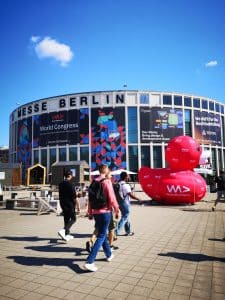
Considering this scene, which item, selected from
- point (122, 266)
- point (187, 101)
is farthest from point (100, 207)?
point (187, 101)

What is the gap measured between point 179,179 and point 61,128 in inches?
1747

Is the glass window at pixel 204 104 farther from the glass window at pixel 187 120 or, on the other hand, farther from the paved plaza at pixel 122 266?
the paved plaza at pixel 122 266

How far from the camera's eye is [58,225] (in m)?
9.19

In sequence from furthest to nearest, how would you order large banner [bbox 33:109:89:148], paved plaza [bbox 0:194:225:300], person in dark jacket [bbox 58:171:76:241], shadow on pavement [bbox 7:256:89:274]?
1. large banner [bbox 33:109:89:148]
2. person in dark jacket [bbox 58:171:76:241]
3. shadow on pavement [bbox 7:256:89:274]
4. paved plaza [bbox 0:194:225:300]

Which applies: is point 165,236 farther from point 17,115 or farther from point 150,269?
point 17,115

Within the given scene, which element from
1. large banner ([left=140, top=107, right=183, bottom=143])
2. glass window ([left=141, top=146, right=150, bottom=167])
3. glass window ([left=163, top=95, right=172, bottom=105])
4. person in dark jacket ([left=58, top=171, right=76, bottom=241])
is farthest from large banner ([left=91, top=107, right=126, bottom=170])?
person in dark jacket ([left=58, top=171, right=76, bottom=241])

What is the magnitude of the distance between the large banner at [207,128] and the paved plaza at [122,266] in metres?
51.1

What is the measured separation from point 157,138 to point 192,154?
3970cm

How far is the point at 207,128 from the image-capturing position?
58375mm

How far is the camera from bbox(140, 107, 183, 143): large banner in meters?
53.9

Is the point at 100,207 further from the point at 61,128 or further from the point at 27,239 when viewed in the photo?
the point at 61,128

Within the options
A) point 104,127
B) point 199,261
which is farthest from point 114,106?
point 199,261

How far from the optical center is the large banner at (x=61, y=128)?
178 ft

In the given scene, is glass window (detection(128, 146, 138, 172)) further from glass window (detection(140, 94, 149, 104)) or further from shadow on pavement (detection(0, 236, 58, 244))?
shadow on pavement (detection(0, 236, 58, 244))
